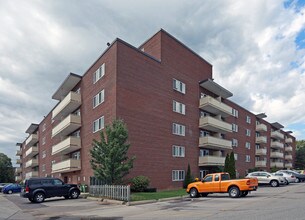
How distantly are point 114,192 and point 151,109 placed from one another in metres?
11.5

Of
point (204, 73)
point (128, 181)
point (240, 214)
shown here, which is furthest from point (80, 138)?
point (240, 214)

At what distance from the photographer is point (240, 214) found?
13203 mm

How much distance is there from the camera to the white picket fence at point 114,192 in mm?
20812

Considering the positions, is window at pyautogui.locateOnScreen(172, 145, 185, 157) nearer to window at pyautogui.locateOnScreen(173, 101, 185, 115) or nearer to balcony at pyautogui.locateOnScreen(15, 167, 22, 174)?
window at pyautogui.locateOnScreen(173, 101, 185, 115)

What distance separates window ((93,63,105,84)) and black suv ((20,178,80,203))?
450 inches

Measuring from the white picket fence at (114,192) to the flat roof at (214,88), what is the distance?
69.1 feet

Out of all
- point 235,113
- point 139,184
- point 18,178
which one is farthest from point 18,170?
point 139,184

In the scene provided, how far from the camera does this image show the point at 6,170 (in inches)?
3688

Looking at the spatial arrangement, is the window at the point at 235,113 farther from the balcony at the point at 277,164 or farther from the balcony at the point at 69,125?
the balcony at the point at 277,164

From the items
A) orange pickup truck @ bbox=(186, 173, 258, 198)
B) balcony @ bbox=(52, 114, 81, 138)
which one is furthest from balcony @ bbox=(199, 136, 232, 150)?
orange pickup truck @ bbox=(186, 173, 258, 198)

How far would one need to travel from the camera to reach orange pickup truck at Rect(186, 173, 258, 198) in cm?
2170

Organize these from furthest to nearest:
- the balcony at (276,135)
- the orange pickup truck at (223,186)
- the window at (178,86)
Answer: the balcony at (276,135)
the window at (178,86)
the orange pickup truck at (223,186)

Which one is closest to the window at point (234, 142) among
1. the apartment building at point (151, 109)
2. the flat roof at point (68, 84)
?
the apartment building at point (151, 109)

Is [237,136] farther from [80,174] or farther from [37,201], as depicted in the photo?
[37,201]
